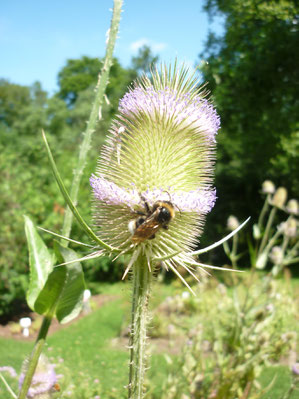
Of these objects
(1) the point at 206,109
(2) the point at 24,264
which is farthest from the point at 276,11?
(1) the point at 206,109

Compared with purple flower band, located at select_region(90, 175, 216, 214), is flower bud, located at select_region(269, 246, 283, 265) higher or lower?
lower

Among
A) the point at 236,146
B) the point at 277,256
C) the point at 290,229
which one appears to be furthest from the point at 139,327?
the point at 236,146

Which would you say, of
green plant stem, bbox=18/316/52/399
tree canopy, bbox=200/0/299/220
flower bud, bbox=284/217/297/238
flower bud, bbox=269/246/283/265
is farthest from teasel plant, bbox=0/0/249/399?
tree canopy, bbox=200/0/299/220

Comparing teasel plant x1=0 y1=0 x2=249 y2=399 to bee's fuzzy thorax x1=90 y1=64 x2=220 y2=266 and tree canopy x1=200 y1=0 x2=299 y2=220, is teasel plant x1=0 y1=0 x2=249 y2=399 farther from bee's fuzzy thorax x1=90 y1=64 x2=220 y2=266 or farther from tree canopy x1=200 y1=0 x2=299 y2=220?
tree canopy x1=200 y1=0 x2=299 y2=220

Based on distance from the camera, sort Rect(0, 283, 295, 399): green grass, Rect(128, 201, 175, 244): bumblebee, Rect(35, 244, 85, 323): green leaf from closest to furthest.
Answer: Rect(35, 244, 85, 323): green leaf → Rect(128, 201, 175, 244): bumblebee → Rect(0, 283, 295, 399): green grass

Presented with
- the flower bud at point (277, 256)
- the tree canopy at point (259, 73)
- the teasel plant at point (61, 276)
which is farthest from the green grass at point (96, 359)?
the tree canopy at point (259, 73)

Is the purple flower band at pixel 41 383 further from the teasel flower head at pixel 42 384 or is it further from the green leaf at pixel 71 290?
the green leaf at pixel 71 290
